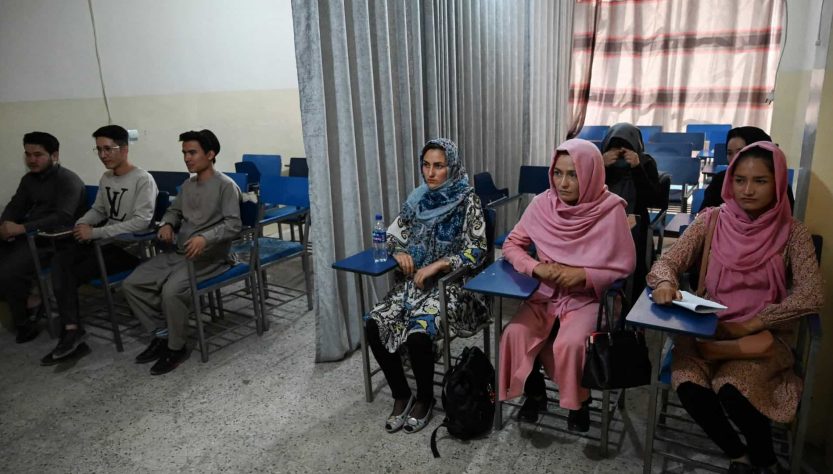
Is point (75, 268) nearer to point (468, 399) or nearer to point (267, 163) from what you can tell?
point (267, 163)

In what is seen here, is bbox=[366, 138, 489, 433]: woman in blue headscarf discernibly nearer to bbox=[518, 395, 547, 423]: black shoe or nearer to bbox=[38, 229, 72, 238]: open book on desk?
bbox=[518, 395, 547, 423]: black shoe

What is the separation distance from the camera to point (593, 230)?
2.18 m

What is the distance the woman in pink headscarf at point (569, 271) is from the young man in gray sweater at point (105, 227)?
2.43 m

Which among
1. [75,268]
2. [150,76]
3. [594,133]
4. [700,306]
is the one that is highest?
Answer: [150,76]

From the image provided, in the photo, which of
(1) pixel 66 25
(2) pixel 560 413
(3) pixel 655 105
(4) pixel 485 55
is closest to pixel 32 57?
(1) pixel 66 25

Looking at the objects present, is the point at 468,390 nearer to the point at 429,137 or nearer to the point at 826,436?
the point at 826,436

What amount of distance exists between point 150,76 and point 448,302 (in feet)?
12.6

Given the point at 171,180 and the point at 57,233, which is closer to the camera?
the point at 57,233

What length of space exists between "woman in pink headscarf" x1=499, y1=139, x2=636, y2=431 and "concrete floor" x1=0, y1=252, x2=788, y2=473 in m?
0.22

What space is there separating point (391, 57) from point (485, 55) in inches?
56.4

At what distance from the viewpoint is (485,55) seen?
14.3ft

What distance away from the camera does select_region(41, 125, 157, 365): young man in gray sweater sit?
10.7ft

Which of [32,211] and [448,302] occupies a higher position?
[32,211]

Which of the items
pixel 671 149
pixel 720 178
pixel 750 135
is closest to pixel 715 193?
pixel 720 178
